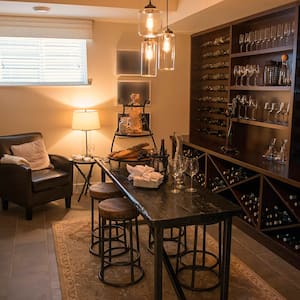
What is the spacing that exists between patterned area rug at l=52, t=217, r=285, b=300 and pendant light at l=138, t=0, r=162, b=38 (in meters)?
1.84

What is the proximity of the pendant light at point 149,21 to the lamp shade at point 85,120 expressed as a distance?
2259 millimetres

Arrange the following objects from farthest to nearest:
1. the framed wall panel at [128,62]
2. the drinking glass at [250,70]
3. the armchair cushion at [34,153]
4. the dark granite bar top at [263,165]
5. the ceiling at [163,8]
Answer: the framed wall panel at [128,62] → the armchair cushion at [34,153] → the drinking glass at [250,70] → the ceiling at [163,8] → the dark granite bar top at [263,165]

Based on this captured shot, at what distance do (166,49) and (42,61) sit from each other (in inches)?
108

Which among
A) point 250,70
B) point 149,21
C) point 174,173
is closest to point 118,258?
point 174,173

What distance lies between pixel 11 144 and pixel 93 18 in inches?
75.2

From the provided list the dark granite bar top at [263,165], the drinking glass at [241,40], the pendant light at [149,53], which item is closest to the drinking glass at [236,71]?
the drinking glass at [241,40]

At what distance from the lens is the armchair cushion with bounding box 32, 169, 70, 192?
4.18 meters

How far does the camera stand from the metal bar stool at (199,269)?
287 centimetres

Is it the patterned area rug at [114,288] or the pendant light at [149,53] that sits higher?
the pendant light at [149,53]

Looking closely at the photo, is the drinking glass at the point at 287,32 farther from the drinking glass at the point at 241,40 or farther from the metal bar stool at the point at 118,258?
the metal bar stool at the point at 118,258

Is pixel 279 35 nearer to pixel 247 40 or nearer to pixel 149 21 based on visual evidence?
pixel 247 40

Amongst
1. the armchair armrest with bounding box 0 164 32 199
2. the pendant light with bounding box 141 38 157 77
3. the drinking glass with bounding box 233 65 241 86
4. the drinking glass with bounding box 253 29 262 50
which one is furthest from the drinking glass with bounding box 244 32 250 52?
the armchair armrest with bounding box 0 164 32 199

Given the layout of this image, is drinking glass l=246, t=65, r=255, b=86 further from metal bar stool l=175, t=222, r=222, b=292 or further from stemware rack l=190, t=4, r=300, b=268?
metal bar stool l=175, t=222, r=222, b=292

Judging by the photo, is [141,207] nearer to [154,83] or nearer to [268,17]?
[268,17]
